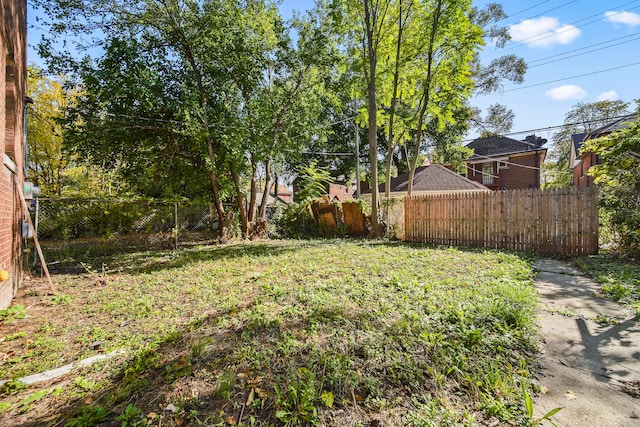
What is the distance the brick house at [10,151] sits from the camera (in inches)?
149

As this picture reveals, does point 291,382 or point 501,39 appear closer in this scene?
point 291,382

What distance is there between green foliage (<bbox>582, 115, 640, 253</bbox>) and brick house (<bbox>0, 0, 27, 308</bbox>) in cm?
1031

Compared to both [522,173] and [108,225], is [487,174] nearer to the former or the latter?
[522,173]

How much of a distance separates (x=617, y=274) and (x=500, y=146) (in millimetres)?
23488

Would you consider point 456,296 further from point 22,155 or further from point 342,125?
point 342,125

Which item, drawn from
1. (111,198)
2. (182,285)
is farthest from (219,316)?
(111,198)

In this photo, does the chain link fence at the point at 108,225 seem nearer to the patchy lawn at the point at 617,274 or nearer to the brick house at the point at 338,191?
the patchy lawn at the point at 617,274

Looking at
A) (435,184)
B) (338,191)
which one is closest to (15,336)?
(435,184)

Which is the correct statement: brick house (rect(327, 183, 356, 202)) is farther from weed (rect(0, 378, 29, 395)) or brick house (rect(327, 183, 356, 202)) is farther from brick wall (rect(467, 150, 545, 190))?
weed (rect(0, 378, 29, 395))

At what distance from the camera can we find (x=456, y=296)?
3648 mm

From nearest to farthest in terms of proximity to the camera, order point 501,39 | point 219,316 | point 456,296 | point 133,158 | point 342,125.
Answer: point 219,316 < point 456,296 < point 133,158 < point 501,39 < point 342,125

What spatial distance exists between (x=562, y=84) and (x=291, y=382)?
66.9 feet

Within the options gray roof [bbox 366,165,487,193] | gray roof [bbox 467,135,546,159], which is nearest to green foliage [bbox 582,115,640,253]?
gray roof [bbox 366,165,487,193]

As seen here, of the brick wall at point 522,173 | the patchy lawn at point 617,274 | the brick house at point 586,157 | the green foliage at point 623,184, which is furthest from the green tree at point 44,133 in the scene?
the brick wall at point 522,173
